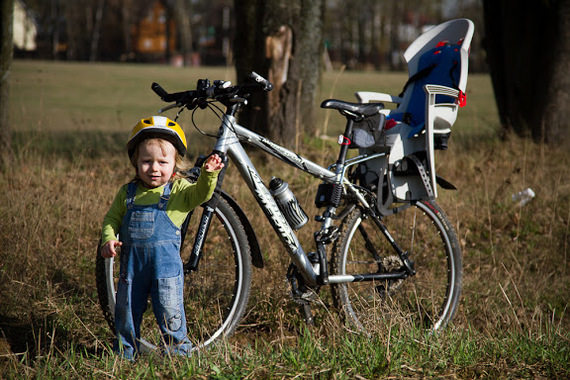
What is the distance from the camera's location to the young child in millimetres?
3135

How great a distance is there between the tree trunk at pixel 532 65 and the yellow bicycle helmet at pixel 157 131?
20.6 ft

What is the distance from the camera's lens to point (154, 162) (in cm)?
314

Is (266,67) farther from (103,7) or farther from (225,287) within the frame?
(103,7)

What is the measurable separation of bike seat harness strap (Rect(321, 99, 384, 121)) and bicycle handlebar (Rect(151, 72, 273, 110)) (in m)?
0.55

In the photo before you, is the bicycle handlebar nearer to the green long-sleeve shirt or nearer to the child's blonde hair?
the child's blonde hair

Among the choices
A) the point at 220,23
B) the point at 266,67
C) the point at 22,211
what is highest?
the point at 220,23

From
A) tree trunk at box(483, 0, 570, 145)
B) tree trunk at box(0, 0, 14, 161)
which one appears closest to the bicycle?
tree trunk at box(0, 0, 14, 161)

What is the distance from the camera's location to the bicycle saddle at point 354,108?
3.78 metres

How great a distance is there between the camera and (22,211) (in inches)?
194

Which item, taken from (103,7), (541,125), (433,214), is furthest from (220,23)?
(433,214)

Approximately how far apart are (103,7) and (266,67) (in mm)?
56879

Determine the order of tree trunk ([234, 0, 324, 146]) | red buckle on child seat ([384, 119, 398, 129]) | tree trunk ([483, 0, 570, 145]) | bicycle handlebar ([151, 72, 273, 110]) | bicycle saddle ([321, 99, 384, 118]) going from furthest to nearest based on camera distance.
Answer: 1. tree trunk ([483, 0, 570, 145])
2. tree trunk ([234, 0, 324, 146])
3. red buckle on child seat ([384, 119, 398, 129])
4. bicycle saddle ([321, 99, 384, 118])
5. bicycle handlebar ([151, 72, 273, 110])

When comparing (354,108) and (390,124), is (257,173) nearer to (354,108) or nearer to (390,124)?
(354,108)

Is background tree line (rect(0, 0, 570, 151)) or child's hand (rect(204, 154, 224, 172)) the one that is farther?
background tree line (rect(0, 0, 570, 151))
